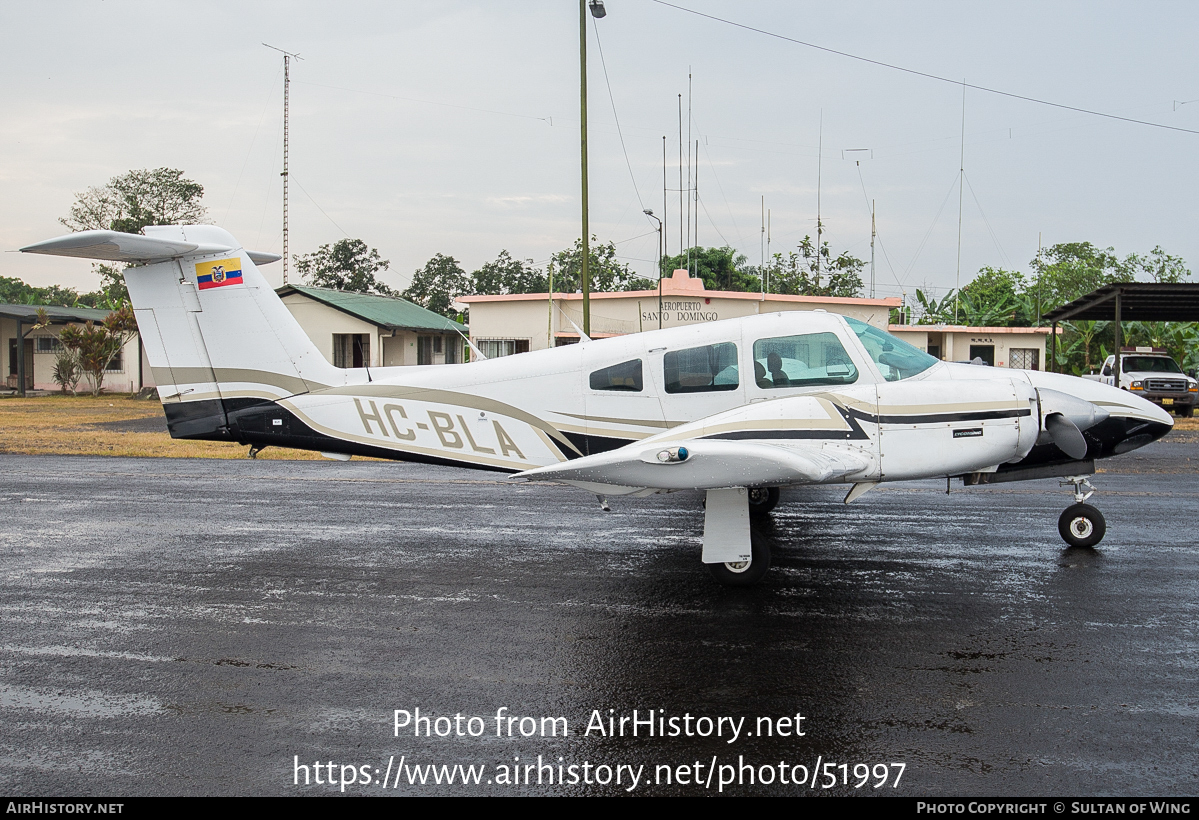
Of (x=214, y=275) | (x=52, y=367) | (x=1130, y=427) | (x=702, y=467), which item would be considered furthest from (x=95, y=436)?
(x=52, y=367)

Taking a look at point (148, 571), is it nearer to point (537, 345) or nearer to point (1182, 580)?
point (1182, 580)

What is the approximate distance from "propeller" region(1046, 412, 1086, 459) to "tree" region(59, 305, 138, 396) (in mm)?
39358

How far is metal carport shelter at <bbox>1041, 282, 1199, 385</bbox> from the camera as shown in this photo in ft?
80.9

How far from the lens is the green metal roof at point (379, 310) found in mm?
35031

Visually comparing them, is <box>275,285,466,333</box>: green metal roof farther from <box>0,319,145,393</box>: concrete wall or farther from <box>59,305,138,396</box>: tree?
<box>0,319,145,393</box>: concrete wall

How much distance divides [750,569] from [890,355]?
2283 millimetres

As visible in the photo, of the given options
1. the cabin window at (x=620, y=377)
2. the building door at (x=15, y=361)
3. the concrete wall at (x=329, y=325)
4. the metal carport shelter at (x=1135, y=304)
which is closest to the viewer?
the cabin window at (x=620, y=377)

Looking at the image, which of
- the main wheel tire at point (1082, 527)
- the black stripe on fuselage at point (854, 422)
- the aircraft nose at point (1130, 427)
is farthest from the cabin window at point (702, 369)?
the main wheel tire at point (1082, 527)

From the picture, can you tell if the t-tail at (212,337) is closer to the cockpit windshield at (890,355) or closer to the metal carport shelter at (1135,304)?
the cockpit windshield at (890,355)

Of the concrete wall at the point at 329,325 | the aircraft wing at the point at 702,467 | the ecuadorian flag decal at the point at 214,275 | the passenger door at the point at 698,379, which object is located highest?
the concrete wall at the point at 329,325

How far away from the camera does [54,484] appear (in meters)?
12.7

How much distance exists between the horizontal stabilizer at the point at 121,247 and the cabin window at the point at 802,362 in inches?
217
